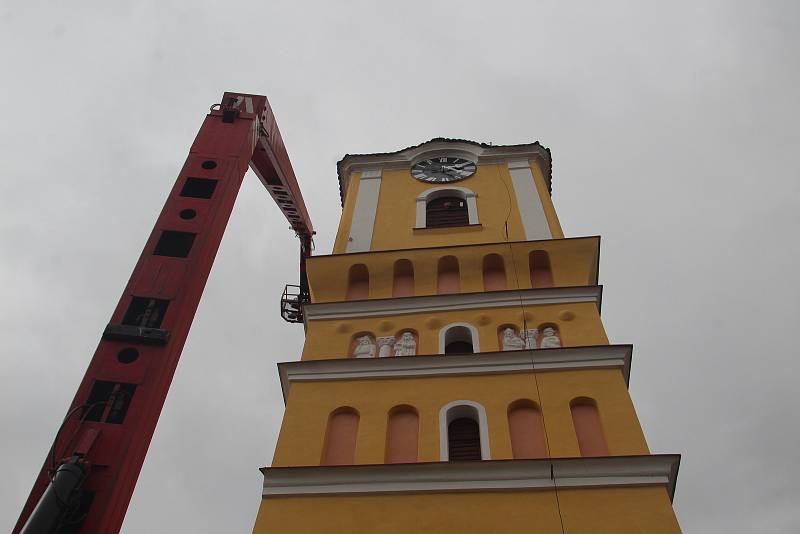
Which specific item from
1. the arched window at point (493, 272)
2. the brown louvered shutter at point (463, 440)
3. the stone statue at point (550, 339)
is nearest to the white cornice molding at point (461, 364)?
the stone statue at point (550, 339)

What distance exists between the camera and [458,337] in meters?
15.4

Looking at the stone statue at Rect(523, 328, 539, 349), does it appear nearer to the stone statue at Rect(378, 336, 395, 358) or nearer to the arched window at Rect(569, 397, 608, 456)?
the arched window at Rect(569, 397, 608, 456)

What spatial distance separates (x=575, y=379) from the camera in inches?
522

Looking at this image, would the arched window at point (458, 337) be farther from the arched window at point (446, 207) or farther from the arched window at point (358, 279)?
the arched window at point (446, 207)

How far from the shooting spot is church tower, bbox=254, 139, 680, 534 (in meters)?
10.9

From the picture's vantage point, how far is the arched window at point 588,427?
12.0m

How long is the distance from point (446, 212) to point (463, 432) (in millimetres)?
8374

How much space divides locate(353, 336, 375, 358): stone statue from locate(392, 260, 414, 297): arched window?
186 cm

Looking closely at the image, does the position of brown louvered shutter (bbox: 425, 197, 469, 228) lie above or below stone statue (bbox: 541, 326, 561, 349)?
above

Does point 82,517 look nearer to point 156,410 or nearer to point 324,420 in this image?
point 156,410

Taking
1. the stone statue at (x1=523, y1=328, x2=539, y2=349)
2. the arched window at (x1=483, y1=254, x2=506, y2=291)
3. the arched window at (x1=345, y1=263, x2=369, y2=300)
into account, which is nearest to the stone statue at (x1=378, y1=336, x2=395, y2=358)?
the arched window at (x1=345, y1=263, x2=369, y2=300)

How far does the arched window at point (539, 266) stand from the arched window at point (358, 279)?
339 cm

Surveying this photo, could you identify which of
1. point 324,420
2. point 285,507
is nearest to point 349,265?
point 324,420

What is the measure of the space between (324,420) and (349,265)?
475cm
